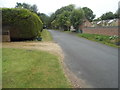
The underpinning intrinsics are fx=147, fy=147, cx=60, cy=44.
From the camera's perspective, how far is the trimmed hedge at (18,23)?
14.1m

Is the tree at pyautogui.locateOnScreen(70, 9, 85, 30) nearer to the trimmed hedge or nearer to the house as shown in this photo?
the trimmed hedge

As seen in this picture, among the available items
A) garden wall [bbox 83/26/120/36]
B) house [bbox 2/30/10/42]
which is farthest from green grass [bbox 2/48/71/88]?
garden wall [bbox 83/26/120/36]

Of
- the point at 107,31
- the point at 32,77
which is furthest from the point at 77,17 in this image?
the point at 32,77

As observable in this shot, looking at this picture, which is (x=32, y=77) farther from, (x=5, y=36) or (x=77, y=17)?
(x=77, y=17)

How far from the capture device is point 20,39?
1561 centimetres

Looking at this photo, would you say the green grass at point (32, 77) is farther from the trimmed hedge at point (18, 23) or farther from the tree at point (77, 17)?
the tree at point (77, 17)

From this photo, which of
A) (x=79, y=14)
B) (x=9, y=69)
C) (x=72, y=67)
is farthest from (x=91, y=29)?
(x=9, y=69)

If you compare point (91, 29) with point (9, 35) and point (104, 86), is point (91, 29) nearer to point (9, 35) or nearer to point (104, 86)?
point (9, 35)

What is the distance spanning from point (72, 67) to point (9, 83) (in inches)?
123

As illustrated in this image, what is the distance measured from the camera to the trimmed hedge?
1412 cm

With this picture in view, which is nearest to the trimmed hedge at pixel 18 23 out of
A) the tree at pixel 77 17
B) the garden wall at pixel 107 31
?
the garden wall at pixel 107 31

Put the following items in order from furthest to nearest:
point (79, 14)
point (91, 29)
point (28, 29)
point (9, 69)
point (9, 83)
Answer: point (79, 14), point (91, 29), point (28, 29), point (9, 69), point (9, 83)

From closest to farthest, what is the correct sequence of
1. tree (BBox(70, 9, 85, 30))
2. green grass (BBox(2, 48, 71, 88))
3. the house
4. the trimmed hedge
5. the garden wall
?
green grass (BBox(2, 48, 71, 88)) < the trimmed hedge < the house < the garden wall < tree (BBox(70, 9, 85, 30))

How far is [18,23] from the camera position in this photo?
14.5 metres
